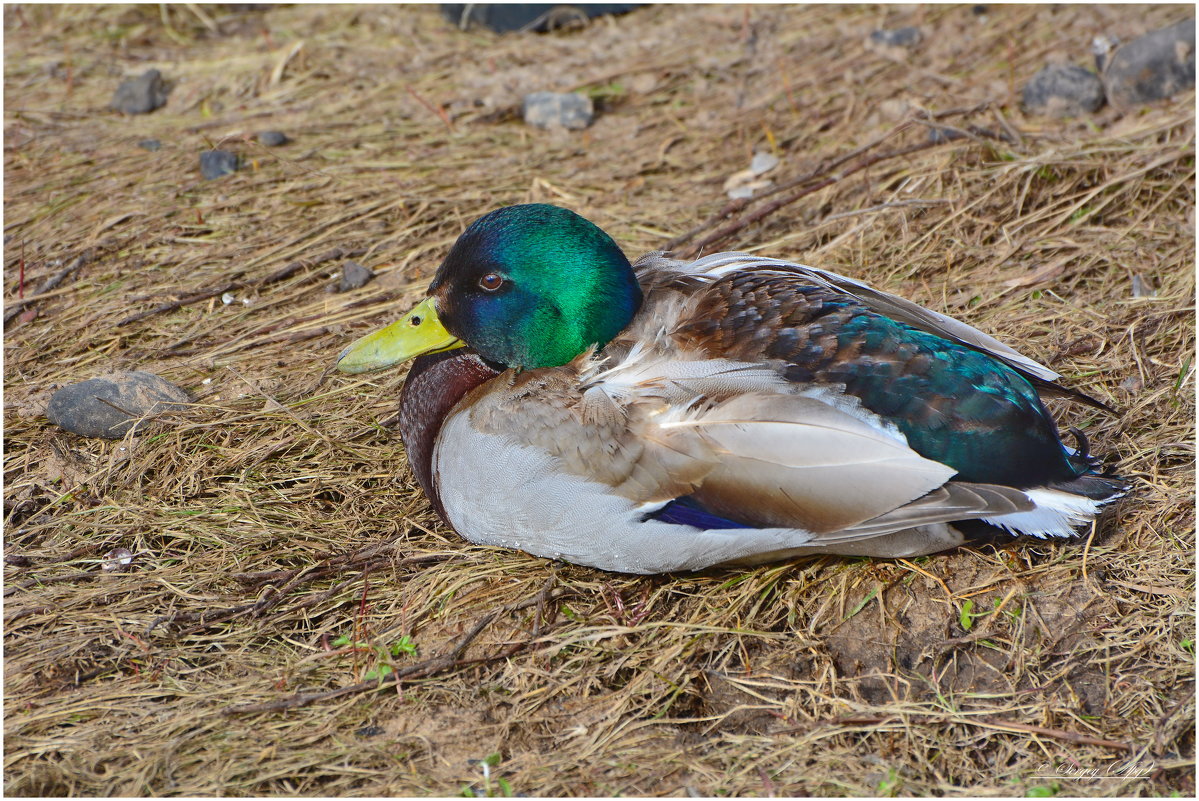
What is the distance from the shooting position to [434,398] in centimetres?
333

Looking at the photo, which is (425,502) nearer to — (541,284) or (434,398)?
(434,398)

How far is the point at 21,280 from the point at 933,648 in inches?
151

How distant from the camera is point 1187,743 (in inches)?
101

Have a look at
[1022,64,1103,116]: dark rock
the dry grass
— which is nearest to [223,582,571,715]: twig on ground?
the dry grass

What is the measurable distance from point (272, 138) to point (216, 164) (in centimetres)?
34

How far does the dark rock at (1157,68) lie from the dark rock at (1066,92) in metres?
0.09

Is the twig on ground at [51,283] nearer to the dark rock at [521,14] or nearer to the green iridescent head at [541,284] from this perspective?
the green iridescent head at [541,284]

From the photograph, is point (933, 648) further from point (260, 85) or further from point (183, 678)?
point (260, 85)

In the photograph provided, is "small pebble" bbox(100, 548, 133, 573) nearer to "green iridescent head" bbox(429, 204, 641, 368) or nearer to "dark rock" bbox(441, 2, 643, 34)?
"green iridescent head" bbox(429, 204, 641, 368)

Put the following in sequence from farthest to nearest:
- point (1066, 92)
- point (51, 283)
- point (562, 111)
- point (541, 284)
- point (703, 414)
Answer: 1. point (562, 111)
2. point (1066, 92)
3. point (51, 283)
4. point (541, 284)
5. point (703, 414)

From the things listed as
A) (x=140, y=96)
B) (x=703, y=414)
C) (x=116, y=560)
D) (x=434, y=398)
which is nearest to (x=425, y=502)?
(x=434, y=398)

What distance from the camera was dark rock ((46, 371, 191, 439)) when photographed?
3758mm

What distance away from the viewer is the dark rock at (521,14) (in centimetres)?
650

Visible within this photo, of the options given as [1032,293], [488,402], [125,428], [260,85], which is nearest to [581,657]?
[488,402]
